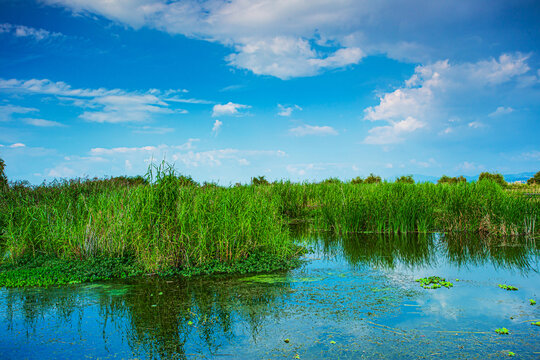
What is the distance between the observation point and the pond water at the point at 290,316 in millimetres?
3684

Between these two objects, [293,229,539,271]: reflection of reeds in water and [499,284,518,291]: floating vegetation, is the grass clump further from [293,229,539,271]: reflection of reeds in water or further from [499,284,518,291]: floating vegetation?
[499,284,518,291]: floating vegetation

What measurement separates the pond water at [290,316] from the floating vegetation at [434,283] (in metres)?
0.14

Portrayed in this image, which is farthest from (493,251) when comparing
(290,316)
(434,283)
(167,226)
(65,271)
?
(65,271)

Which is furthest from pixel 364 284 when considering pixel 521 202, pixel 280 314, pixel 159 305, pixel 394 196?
pixel 521 202

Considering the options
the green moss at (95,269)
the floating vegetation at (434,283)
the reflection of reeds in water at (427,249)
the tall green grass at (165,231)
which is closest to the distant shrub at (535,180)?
the reflection of reeds in water at (427,249)

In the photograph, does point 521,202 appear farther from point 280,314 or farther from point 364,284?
point 280,314

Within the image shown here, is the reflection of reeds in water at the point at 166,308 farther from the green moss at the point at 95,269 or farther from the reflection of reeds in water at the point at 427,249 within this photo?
the reflection of reeds in water at the point at 427,249

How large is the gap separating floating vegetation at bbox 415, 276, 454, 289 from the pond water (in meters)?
0.14

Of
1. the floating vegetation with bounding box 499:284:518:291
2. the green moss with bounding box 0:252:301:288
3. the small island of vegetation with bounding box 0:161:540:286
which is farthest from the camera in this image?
the small island of vegetation with bounding box 0:161:540:286

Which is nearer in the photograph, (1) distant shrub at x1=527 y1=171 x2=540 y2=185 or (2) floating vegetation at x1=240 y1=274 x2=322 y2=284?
(2) floating vegetation at x1=240 y1=274 x2=322 y2=284

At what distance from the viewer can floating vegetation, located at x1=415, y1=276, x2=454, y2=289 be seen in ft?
18.6

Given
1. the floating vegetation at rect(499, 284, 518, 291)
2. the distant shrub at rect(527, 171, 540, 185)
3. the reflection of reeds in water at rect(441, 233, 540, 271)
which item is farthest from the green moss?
the distant shrub at rect(527, 171, 540, 185)

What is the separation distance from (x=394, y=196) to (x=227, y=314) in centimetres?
824

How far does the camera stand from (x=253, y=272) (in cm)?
664
